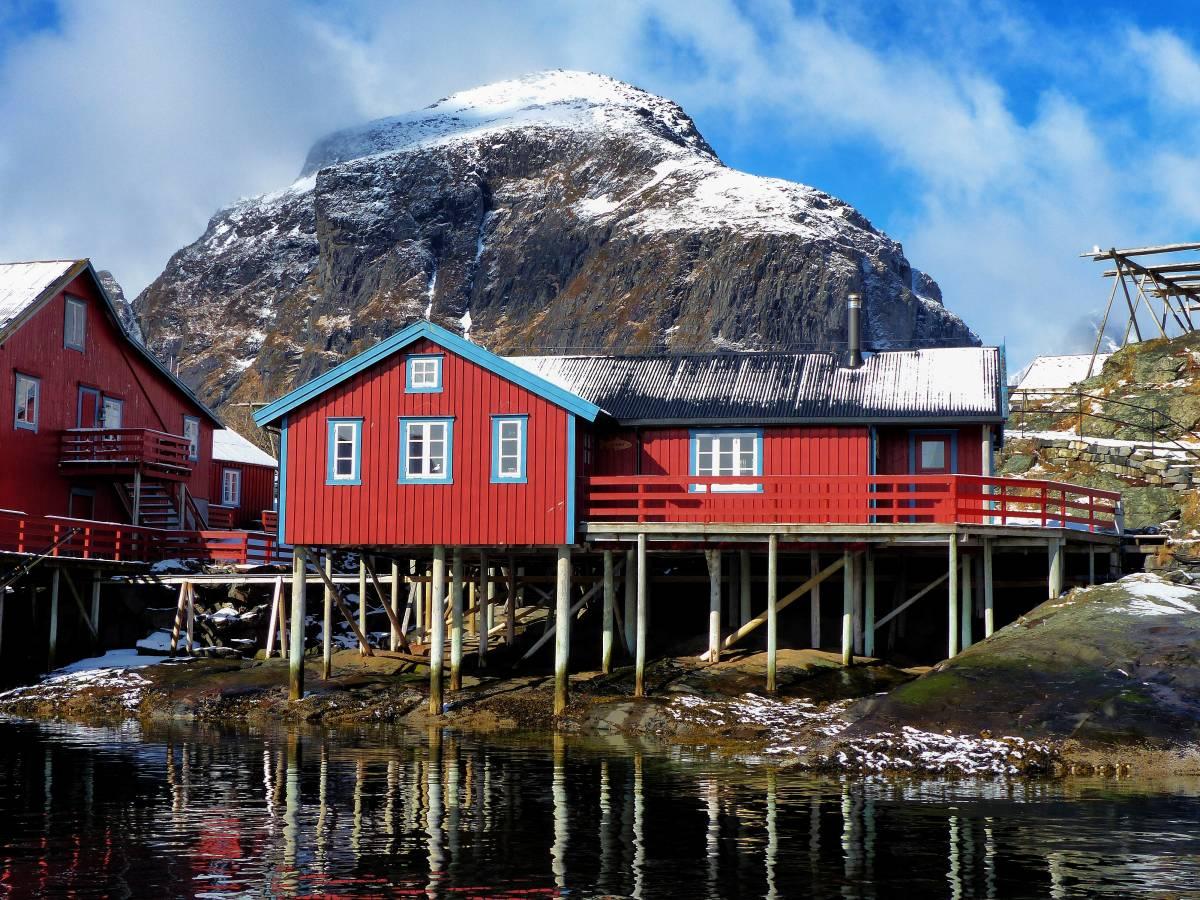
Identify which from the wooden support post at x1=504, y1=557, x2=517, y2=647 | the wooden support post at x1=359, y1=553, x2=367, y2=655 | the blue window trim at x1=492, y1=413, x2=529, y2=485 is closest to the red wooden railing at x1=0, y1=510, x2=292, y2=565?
the wooden support post at x1=359, y1=553, x2=367, y2=655

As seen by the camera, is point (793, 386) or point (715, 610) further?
point (793, 386)

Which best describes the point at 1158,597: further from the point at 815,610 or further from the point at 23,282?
the point at 23,282

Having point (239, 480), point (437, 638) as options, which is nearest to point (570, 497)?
point (437, 638)

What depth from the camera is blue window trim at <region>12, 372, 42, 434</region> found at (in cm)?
4403

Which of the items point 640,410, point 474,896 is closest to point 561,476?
point 640,410

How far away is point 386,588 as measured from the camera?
47.5m

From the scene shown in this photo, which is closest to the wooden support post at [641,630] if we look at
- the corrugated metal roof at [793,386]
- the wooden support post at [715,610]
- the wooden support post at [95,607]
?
the wooden support post at [715,610]

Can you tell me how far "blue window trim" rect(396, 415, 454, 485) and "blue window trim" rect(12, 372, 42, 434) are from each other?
15.5 metres

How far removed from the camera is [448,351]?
3481 cm

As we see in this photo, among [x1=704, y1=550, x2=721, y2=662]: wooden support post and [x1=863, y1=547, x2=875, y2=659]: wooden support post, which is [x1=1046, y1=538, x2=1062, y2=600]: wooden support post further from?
[x1=704, y1=550, x2=721, y2=662]: wooden support post

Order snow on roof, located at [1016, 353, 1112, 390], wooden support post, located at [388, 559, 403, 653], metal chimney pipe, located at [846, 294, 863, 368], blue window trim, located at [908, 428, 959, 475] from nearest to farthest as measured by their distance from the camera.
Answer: blue window trim, located at [908, 428, 959, 475]
metal chimney pipe, located at [846, 294, 863, 368]
wooden support post, located at [388, 559, 403, 653]
snow on roof, located at [1016, 353, 1112, 390]

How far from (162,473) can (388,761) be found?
2363 centimetres

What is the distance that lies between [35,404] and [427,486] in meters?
16.9

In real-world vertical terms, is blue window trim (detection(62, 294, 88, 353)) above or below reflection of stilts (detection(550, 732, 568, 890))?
above
